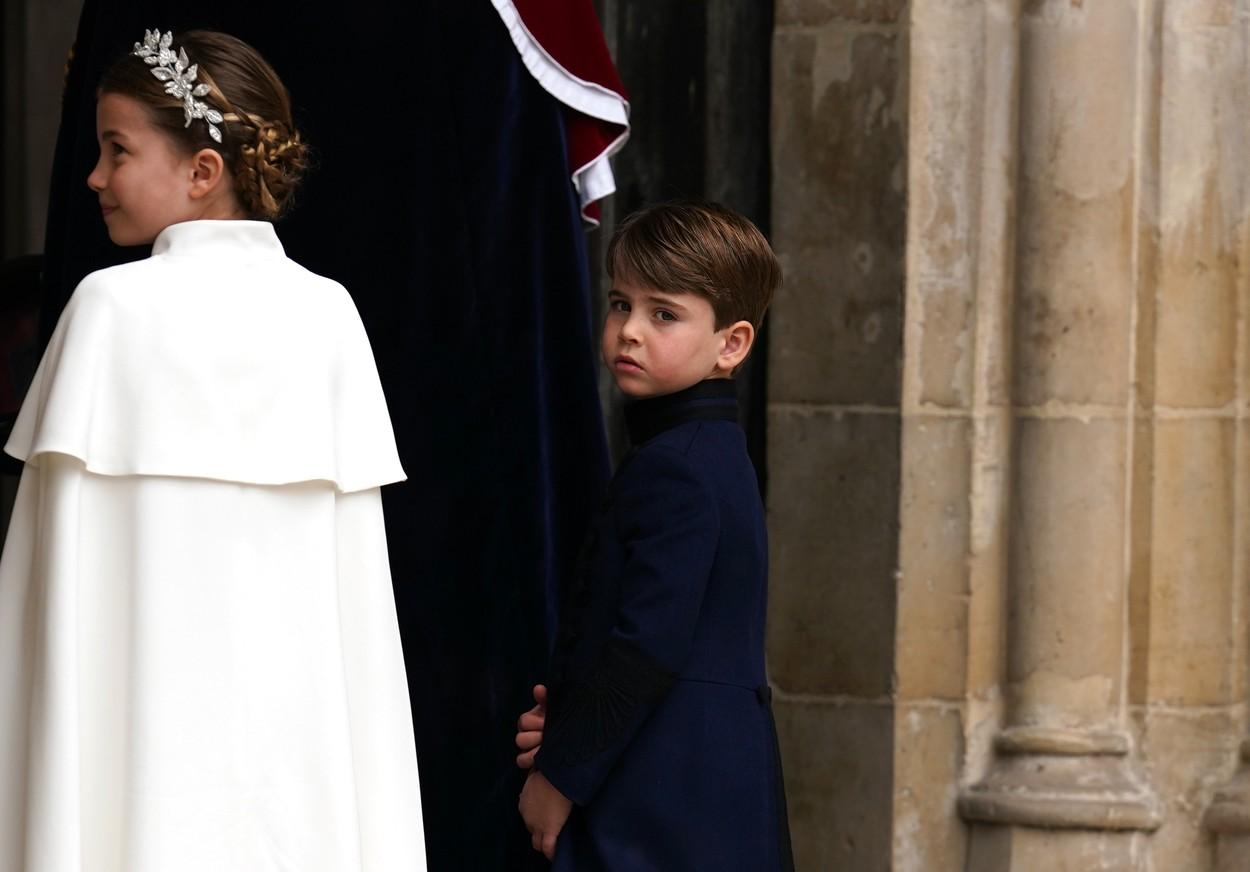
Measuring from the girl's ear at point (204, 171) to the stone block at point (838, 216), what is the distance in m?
1.58

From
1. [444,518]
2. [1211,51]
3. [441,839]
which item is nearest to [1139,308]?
[1211,51]

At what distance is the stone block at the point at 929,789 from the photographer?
339 cm

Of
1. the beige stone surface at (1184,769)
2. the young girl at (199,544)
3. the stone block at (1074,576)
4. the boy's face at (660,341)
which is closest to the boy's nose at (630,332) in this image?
the boy's face at (660,341)

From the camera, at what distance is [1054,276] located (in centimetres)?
336

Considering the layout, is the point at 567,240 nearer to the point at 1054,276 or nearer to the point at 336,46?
the point at 336,46

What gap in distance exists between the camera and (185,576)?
77.8 inches

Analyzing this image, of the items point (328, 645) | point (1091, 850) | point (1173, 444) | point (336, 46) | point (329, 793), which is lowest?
point (1091, 850)

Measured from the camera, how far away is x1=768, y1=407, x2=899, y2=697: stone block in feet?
11.2

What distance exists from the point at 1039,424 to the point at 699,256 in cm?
125

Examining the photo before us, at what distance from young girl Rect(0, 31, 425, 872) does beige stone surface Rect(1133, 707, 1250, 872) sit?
67.0 inches

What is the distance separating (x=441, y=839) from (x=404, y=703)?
0.83m

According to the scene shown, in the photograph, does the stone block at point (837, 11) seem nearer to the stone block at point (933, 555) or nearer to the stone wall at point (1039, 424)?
the stone wall at point (1039, 424)

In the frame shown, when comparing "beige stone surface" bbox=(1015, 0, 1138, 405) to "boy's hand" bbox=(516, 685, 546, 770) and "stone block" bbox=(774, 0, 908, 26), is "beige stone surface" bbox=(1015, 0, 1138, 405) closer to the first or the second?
"stone block" bbox=(774, 0, 908, 26)

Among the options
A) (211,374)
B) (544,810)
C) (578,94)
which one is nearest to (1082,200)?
(578,94)
